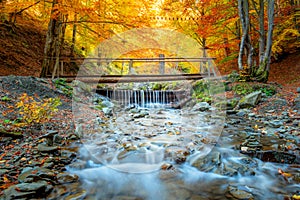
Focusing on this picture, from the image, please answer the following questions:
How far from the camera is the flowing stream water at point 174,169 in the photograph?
284 centimetres

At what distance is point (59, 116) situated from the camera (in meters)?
5.70

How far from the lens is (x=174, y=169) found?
349cm

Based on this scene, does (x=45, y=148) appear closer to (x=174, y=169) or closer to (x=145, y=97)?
(x=174, y=169)

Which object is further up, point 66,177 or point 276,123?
point 276,123

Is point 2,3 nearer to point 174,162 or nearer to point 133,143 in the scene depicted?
point 133,143

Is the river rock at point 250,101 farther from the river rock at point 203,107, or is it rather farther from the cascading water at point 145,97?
the cascading water at point 145,97

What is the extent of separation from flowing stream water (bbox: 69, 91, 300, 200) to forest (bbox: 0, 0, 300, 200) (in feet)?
0.06

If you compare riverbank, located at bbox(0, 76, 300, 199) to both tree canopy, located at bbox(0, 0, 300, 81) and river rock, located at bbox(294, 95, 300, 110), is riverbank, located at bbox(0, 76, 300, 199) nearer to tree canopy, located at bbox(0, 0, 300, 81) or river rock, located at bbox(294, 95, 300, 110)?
river rock, located at bbox(294, 95, 300, 110)

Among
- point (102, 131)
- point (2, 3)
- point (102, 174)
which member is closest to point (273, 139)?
point (102, 174)

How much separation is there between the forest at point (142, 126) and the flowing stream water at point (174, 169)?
0.8 inches

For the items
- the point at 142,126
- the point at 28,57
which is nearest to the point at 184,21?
the point at 28,57

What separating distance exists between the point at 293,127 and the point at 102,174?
4.59 m

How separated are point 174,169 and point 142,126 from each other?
3.15 meters

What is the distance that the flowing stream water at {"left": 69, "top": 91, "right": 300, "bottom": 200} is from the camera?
2.84 metres
